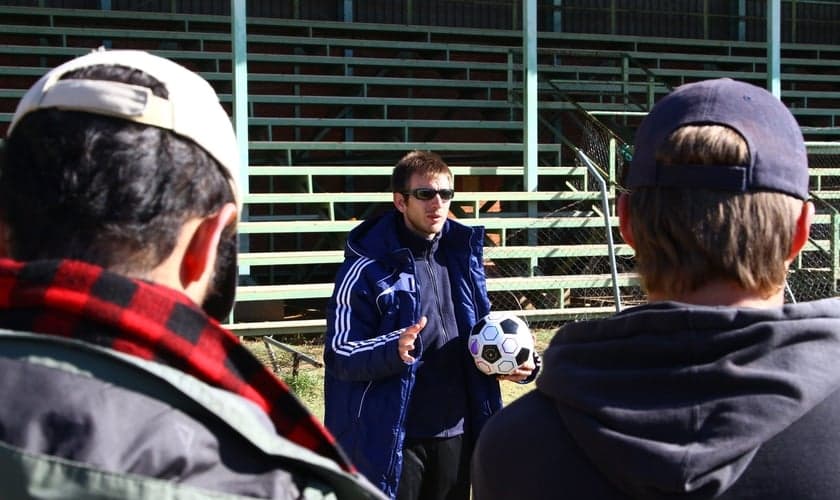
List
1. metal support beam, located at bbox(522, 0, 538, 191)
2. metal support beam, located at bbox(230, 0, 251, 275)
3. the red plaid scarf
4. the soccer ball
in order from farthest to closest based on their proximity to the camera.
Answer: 1. metal support beam, located at bbox(522, 0, 538, 191)
2. metal support beam, located at bbox(230, 0, 251, 275)
3. the soccer ball
4. the red plaid scarf

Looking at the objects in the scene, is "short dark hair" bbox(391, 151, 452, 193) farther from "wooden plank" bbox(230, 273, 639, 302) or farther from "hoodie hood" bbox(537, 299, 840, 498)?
"wooden plank" bbox(230, 273, 639, 302)

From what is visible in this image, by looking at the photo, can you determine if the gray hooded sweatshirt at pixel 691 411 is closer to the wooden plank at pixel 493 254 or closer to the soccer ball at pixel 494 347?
the soccer ball at pixel 494 347

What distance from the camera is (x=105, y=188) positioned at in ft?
3.56

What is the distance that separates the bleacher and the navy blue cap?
8.20 meters

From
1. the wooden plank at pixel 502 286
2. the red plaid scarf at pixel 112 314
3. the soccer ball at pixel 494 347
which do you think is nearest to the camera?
the red plaid scarf at pixel 112 314

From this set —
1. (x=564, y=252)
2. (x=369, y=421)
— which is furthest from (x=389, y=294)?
(x=564, y=252)

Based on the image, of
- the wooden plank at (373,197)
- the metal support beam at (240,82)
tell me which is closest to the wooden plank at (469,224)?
the wooden plank at (373,197)

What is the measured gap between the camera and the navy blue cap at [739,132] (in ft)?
4.42

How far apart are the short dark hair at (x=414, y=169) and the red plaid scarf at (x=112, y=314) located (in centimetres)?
258

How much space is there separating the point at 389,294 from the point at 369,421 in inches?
18.8

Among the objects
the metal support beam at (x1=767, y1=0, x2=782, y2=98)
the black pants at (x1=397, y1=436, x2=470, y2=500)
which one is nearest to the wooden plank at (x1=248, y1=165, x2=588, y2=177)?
the metal support beam at (x1=767, y1=0, x2=782, y2=98)

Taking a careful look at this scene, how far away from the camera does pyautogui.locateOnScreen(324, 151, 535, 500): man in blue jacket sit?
326 centimetres

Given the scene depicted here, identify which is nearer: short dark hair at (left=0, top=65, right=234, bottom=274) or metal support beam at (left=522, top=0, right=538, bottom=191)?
short dark hair at (left=0, top=65, right=234, bottom=274)

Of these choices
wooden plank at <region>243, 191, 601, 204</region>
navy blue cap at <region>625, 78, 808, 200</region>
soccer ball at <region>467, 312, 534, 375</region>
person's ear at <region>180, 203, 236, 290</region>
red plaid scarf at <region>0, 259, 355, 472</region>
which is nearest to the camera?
red plaid scarf at <region>0, 259, 355, 472</region>
